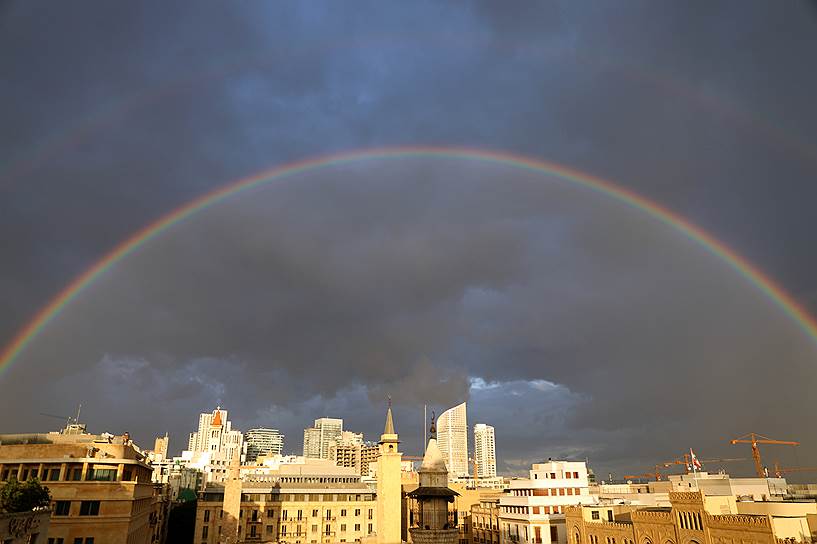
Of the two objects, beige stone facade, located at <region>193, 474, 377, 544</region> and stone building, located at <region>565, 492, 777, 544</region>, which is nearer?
stone building, located at <region>565, 492, 777, 544</region>

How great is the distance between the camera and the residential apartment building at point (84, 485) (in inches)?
3027

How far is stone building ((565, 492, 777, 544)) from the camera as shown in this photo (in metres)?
61.9

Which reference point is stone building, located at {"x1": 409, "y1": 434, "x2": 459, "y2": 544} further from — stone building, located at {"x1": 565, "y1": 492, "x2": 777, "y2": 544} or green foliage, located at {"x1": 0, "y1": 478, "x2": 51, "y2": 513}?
green foliage, located at {"x1": 0, "y1": 478, "x2": 51, "y2": 513}

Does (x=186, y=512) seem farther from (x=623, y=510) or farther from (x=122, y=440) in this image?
(x=623, y=510)

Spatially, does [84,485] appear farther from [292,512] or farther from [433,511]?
[292,512]

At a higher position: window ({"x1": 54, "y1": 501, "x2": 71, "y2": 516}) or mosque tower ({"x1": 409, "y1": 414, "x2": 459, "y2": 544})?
window ({"x1": 54, "y1": 501, "x2": 71, "y2": 516})

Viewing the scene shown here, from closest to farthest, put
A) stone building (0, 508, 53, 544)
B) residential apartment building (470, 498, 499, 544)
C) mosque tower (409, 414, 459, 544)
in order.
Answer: mosque tower (409, 414, 459, 544)
stone building (0, 508, 53, 544)
residential apartment building (470, 498, 499, 544)

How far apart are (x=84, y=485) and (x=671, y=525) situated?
80.1 metres

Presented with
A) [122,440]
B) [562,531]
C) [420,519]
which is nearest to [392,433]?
[562,531]

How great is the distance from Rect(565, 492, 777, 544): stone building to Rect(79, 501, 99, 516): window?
75232 mm

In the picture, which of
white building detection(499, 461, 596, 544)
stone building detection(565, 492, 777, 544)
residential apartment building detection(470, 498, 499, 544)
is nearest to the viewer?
stone building detection(565, 492, 777, 544)

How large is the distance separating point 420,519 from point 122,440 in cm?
9240

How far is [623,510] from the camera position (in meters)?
97.0

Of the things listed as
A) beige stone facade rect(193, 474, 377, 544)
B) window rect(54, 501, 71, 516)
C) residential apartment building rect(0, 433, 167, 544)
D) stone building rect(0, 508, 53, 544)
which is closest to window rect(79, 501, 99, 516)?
residential apartment building rect(0, 433, 167, 544)
